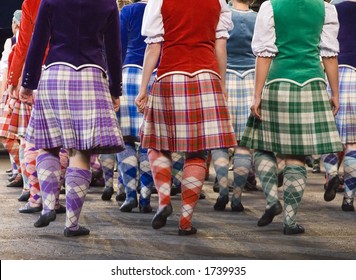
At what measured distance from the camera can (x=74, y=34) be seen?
156 inches

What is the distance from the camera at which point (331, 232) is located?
4.34 m

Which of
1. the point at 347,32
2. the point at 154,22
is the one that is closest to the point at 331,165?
the point at 347,32

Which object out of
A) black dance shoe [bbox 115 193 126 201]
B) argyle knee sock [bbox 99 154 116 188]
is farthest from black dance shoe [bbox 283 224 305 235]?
argyle knee sock [bbox 99 154 116 188]

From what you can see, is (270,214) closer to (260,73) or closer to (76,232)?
(260,73)

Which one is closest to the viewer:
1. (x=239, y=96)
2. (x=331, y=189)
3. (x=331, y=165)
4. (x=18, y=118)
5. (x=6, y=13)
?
(x=239, y=96)

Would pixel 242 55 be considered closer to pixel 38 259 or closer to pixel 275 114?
pixel 275 114

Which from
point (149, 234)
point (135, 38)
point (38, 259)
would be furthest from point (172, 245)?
point (135, 38)

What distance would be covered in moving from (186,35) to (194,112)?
36 cm

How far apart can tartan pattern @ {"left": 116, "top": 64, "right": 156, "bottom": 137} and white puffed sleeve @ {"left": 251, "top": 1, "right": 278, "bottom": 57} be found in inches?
41.4

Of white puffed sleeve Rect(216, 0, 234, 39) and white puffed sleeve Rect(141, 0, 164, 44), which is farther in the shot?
white puffed sleeve Rect(216, 0, 234, 39)

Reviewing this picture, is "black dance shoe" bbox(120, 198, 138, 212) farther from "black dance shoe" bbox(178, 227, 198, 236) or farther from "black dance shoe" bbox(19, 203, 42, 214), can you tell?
"black dance shoe" bbox(178, 227, 198, 236)

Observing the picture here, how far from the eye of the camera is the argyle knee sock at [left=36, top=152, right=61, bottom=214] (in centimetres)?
413

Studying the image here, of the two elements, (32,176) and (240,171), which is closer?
(32,176)

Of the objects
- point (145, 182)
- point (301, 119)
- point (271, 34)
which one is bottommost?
point (145, 182)
